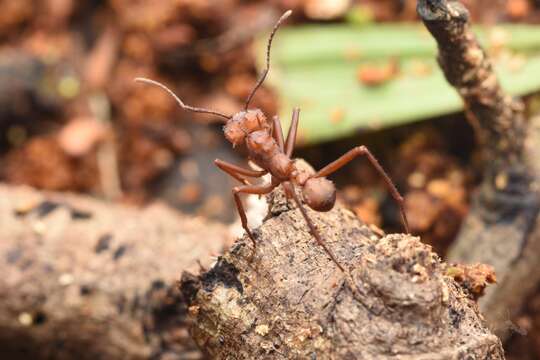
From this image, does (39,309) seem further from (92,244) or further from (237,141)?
(237,141)

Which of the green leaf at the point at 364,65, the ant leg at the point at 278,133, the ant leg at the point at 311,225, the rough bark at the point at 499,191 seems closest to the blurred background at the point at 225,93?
the green leaf at the point at 364,65

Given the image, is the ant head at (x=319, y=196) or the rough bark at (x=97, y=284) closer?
the ant head at (x=319, y=196)

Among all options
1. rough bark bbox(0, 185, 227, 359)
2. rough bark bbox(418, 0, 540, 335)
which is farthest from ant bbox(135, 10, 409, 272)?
rough bark bbox(418, 0, 540, 335)

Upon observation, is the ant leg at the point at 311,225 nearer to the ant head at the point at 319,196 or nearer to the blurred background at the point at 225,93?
the ant head at the point at 319,196

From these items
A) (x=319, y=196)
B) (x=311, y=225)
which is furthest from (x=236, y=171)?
(x=311, y=225)

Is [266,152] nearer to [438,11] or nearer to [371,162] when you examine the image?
[371,162]

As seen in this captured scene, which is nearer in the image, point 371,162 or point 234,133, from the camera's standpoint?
point 371,162

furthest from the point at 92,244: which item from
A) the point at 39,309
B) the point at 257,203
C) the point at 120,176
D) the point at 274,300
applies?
the point at 120,176

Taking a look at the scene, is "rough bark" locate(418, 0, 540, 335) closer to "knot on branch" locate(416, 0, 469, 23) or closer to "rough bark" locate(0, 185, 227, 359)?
"knot on branch" locate(416, 0, 469, 23)
